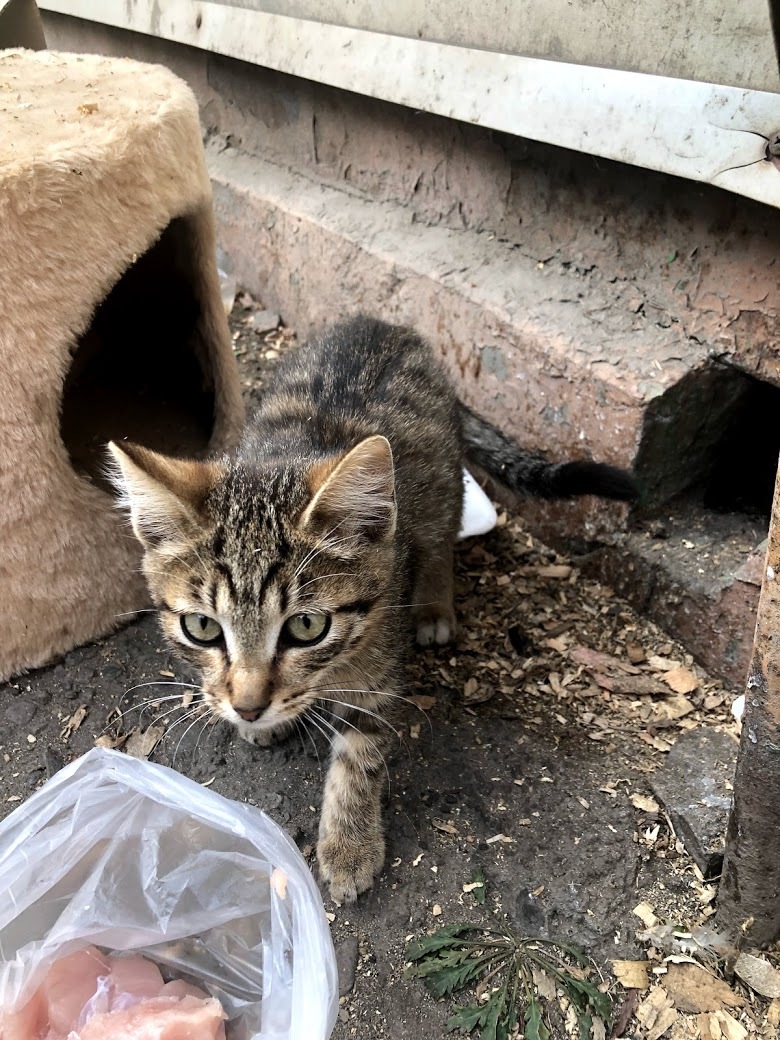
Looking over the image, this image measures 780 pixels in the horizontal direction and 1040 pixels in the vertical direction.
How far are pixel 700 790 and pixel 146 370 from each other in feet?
7.03

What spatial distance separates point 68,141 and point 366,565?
1.09 m

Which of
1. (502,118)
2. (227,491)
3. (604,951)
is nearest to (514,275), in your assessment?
(502,118)

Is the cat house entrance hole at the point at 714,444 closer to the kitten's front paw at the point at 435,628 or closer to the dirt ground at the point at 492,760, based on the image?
the dirt ground at the point at 492,760

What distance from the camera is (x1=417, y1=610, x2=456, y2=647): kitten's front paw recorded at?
83.7 inches

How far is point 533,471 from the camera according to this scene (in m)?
2.05

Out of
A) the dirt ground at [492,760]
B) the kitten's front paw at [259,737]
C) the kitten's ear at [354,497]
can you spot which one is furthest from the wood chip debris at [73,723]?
the kitten's ear at [354,497]

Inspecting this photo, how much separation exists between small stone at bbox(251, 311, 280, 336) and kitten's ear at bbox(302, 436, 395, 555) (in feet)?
6.35

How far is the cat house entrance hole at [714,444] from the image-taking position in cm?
195

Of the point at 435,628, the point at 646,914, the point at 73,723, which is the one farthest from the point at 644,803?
the point at 73,723

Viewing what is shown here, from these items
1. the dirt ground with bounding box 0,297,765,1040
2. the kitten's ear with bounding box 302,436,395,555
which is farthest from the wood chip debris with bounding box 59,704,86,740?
the kitten's ear with bounding box 302,436,395,555

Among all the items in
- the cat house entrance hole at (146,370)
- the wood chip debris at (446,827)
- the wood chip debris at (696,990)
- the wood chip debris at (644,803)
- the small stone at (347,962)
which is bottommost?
the small stone at (347,962)

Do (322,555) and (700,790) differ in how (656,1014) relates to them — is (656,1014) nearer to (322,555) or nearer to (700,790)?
(700,790)

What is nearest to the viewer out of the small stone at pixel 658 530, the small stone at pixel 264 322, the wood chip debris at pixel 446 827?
the wood chip debris at pixel 446 827

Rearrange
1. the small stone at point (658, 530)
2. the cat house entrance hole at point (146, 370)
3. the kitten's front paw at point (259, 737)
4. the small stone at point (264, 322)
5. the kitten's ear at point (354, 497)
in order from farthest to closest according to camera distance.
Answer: the small stone at point (264, 322) < the cat house entrance hole at point (146, 370) < the small stone at point (658, 530) < the kitten's front paw at point (259, 737) < the kitten's ear at point (354, 497)
